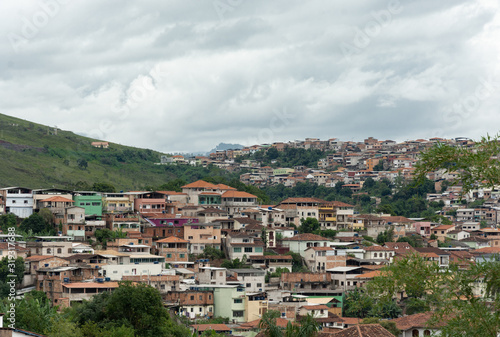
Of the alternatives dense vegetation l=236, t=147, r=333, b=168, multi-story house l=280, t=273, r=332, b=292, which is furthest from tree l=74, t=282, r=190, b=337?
dense vegetation l=236, t=147, r=333, b=168

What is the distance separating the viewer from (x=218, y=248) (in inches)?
1737

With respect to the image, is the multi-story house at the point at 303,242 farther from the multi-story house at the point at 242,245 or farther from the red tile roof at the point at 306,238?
the multi-story house at the point at 242,245

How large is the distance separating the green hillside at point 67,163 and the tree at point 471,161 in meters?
56.3

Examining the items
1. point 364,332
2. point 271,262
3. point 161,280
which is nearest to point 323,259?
point 271,262

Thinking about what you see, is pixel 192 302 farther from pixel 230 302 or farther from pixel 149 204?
pixel 149 204

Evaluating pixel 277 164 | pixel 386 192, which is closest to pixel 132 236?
pixel 386 192

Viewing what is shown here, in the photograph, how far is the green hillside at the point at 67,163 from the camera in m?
68.6

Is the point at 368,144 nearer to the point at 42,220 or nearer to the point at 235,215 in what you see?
the point at 235,215

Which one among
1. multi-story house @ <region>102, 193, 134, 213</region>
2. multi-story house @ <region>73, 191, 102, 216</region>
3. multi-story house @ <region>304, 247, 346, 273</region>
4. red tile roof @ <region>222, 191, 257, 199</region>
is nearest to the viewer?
multi-story house @ <region>304, 247, 346, 273</region>

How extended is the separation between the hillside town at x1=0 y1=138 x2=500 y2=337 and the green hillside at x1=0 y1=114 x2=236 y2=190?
16.7 m

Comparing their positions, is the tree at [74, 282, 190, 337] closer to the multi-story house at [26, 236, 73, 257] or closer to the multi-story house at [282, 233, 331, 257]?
the multi-story house at [26, 236, 73, 257]

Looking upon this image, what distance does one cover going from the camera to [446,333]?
827 cm

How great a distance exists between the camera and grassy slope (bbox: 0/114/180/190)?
6830cm

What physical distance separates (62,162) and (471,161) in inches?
2854
